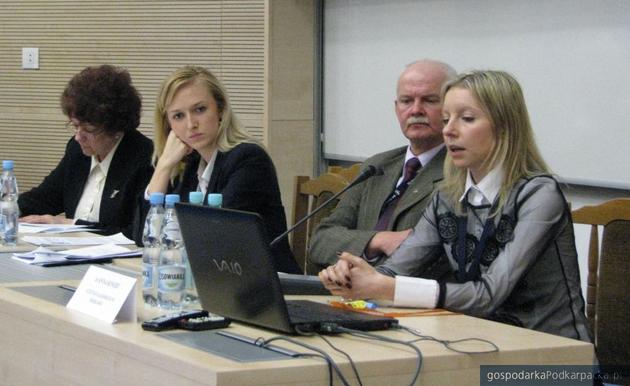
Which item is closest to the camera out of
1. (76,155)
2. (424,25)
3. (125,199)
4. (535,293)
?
(535,293)

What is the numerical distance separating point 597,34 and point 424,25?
979 millimetres

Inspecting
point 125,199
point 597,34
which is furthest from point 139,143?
point 597,34

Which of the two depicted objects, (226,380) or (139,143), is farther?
(139,143)

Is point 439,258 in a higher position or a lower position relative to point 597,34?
lower

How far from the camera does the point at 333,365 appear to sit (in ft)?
5.54

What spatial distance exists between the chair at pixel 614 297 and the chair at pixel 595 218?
30 millimetres

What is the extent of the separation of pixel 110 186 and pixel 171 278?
182 cm

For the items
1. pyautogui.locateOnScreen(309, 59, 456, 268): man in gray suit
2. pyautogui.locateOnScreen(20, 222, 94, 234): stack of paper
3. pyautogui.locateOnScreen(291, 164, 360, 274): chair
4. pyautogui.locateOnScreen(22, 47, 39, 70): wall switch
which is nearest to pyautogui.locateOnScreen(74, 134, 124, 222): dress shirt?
pyautogui.locateOnScreen(20, 222, 94, 234): stack of paper

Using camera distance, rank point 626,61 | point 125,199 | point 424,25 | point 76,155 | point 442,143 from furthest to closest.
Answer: point 424,25
point 76,155
point 125,199
point 626,61
point 442,143

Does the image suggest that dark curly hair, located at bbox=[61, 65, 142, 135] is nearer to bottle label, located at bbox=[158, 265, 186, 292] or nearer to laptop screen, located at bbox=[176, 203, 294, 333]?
bottle label, located at bbox=[158, 265, 186, 292]

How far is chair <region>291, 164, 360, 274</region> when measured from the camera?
362 centimetres

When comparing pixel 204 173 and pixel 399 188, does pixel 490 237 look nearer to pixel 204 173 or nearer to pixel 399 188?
pixel 399 188

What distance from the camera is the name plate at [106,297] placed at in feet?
6.73

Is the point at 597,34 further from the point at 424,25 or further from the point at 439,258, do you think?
the point at 439,258
